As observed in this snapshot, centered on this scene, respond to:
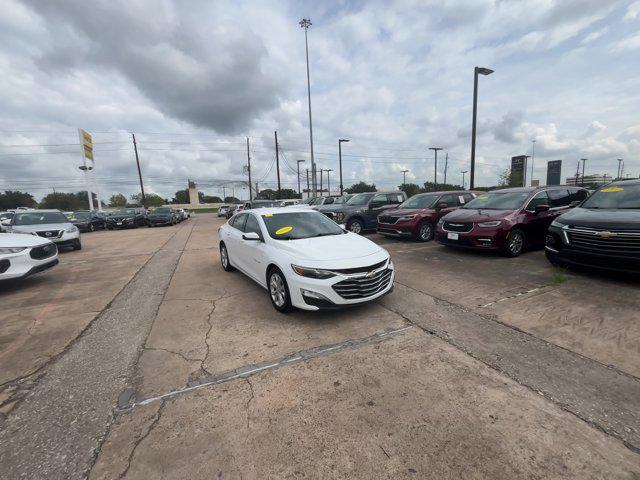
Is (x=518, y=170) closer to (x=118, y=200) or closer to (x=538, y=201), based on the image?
(x=538, y=201)

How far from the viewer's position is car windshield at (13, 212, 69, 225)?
10.8 metres

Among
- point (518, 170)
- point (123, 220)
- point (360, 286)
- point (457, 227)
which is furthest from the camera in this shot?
point (518, 170)

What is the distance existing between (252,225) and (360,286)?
2.51 meters

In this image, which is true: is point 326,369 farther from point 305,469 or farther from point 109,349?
point 109,349

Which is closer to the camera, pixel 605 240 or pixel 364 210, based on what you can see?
pixel 605 240

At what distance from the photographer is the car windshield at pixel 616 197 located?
5.52 meters

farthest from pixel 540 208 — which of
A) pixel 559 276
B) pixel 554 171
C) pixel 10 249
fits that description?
pixel 554 171

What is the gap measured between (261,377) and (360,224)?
9803 millimetres

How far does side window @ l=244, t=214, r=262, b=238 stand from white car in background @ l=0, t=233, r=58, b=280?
411cm

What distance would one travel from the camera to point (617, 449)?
2020 millimetres

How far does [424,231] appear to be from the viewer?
32.7 feet

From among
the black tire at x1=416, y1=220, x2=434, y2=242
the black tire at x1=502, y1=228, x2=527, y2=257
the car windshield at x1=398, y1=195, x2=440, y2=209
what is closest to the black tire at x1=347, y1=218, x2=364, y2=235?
the car windshield at x1=398, y1=195, x2=440, y2=209

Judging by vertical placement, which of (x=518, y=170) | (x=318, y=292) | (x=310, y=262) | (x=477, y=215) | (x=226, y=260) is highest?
(x=518, y=170)

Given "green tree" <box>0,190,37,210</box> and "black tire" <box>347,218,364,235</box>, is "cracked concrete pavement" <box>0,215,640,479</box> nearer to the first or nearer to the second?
"black tire" <box>347,218,364,235</box>
